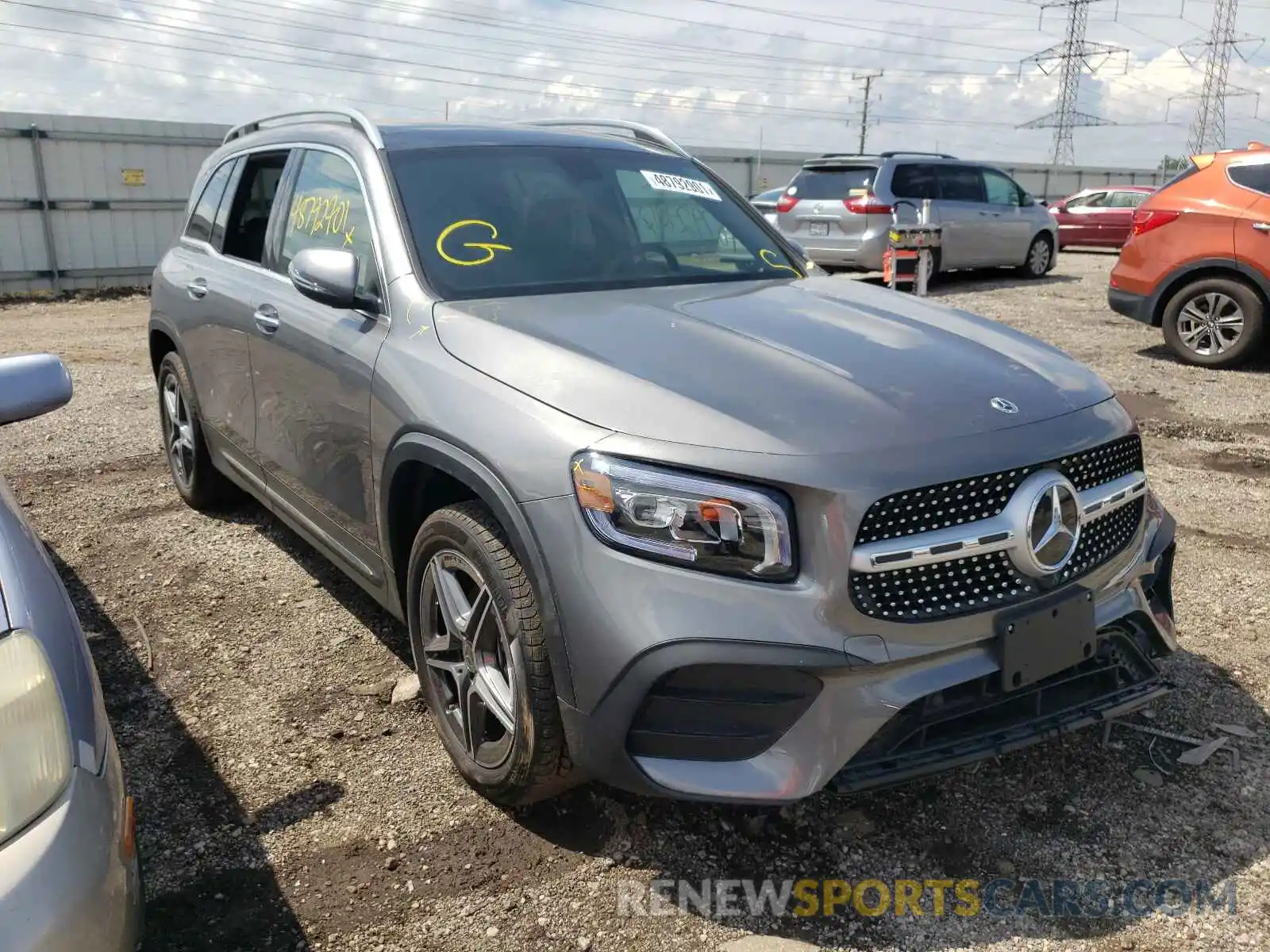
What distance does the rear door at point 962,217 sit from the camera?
14.4 meters

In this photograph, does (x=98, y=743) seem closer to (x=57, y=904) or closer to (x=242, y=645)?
(x=57, y=904)

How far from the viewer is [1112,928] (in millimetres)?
2379

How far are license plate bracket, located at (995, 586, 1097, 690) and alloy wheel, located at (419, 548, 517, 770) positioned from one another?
3.73 feet

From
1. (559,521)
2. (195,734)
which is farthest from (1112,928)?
(195,734)

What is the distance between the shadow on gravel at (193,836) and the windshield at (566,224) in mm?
1530

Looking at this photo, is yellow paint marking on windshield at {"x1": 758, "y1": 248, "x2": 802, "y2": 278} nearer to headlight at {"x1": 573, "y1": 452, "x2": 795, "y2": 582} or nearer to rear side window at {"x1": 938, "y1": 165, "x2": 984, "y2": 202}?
headlight at {"x1": 573, "y1": 452, "x2": 795, "y2": 582}

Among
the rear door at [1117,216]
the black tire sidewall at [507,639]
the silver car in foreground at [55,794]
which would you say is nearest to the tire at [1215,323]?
the black tire sidewall at [507,639]

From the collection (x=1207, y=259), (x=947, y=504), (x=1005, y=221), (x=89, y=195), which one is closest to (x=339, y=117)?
(x=947, y=504)

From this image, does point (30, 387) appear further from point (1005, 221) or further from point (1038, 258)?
point (1038, 258)

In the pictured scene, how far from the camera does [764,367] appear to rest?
2566mm

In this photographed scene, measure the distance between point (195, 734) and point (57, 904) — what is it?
5.71ft

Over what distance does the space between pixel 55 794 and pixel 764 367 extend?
5.65 feet

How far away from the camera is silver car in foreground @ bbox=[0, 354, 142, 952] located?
1.53 meters

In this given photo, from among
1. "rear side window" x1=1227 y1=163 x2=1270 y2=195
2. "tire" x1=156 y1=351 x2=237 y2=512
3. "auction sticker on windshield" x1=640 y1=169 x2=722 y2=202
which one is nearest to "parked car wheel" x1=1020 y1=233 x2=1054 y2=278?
"rear side window" x1=1227 y1=163 x2=1270 y2=195
